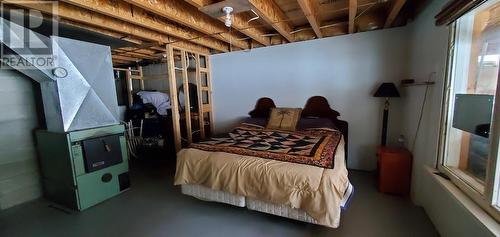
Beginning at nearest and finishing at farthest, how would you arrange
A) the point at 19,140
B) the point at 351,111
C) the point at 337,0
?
the point at 337,0 < the point at 19,140 < the point at 351,111

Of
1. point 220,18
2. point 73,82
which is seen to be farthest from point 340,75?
point 73,82

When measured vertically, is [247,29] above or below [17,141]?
A: above

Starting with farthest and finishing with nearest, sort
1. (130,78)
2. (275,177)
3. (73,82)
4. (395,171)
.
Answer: (130,78) → (395,171) → (73,82) → (275,177)

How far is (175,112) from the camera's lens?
3.54 metres

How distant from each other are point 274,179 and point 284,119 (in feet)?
5.49

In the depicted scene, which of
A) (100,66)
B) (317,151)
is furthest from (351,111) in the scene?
(100,66)

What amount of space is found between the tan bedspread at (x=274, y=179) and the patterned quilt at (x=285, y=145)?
0.10m

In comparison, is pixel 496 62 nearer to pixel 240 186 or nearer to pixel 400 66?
pixel 400 66

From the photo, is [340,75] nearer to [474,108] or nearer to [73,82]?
[474,108]

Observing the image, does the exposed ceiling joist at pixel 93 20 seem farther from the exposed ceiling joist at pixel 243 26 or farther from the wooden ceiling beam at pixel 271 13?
the wooden ceiling beam at pixel 271 13

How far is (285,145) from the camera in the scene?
2.45 meters

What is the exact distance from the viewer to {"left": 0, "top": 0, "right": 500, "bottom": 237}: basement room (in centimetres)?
166

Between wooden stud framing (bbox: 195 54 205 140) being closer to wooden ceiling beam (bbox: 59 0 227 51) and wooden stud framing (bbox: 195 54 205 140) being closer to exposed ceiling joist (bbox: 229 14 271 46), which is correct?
wooden ceiling beam (bbox: 59 0 227 51)

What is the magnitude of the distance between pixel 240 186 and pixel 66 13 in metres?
2.34
